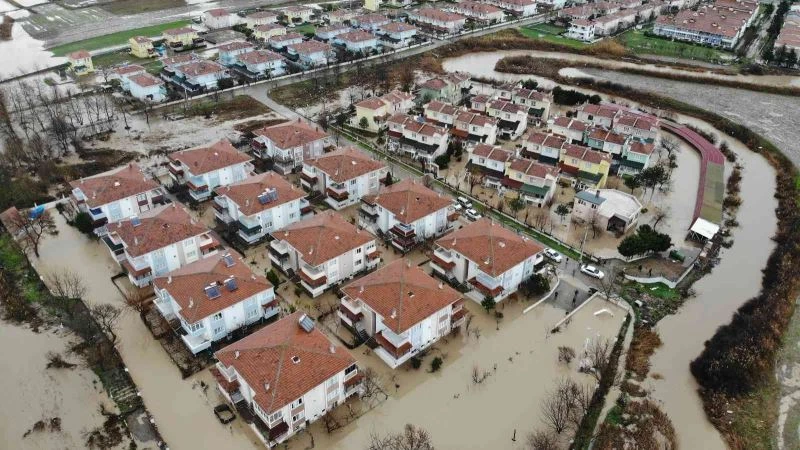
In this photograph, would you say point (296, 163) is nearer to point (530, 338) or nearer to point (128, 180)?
point (128, 180)

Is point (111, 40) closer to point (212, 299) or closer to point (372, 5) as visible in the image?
point (372, 5)

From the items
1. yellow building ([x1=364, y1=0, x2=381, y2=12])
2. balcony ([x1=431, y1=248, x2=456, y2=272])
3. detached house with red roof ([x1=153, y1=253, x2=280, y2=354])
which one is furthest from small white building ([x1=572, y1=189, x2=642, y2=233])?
yellow building ([x1=364, y1=0, x2=381, y2=12])

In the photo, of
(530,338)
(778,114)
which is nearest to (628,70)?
(778,114)

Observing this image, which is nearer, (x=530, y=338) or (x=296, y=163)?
(x=530, y=338)

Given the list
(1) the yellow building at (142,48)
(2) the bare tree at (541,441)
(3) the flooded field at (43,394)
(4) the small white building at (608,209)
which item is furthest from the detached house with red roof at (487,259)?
(1) the yellow building at (142,48)

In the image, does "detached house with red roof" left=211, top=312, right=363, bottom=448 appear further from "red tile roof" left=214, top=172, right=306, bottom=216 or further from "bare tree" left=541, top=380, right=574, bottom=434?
"red tile roof" left=214, top=172, right=306, bottom=216

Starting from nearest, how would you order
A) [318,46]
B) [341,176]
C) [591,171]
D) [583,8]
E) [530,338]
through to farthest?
[530,338] < [341,176] < [591,171] < [318,46] < [583,8]
